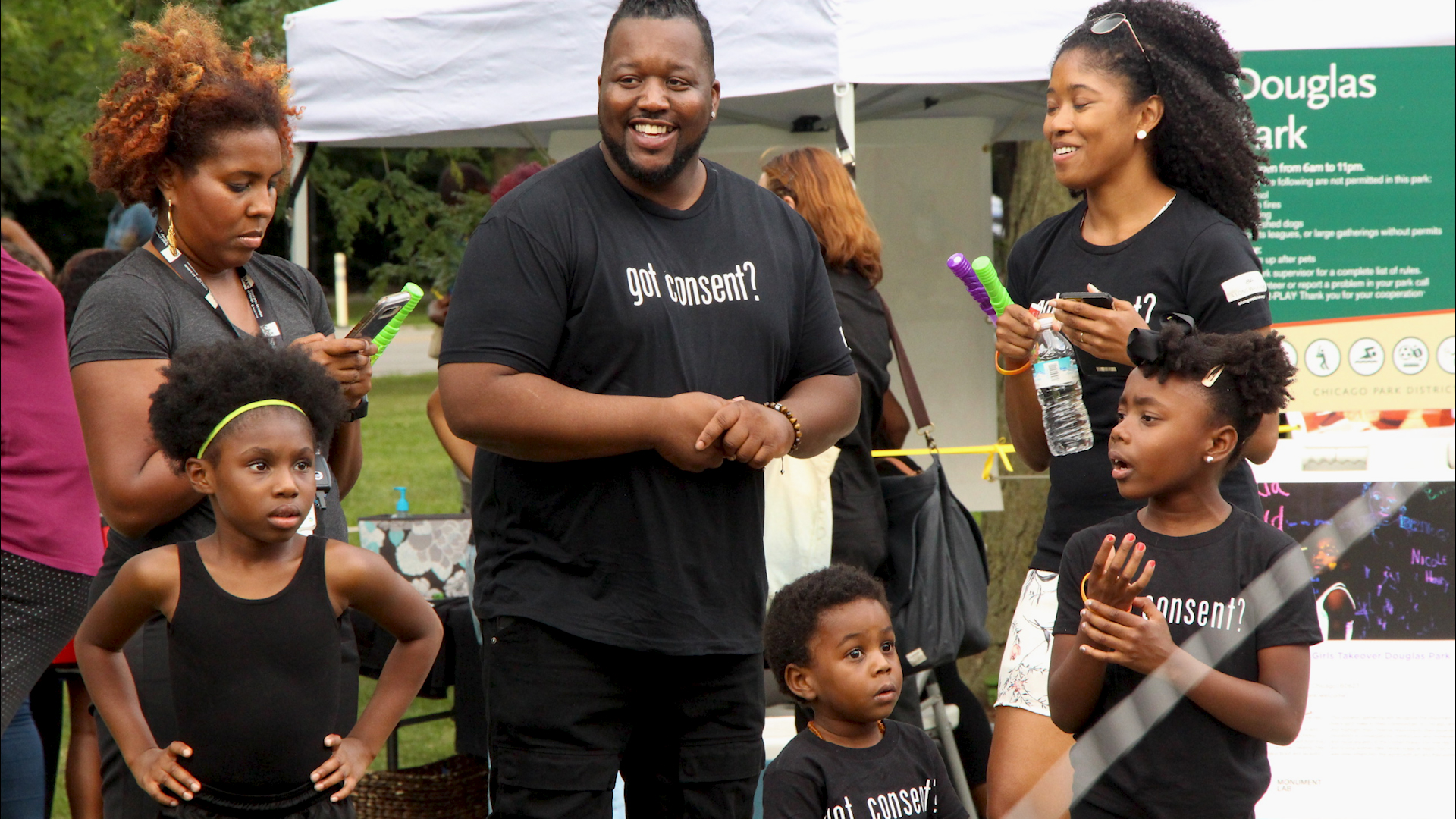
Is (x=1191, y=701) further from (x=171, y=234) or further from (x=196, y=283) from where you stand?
(x=171, y=234)

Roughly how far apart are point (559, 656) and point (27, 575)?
191 centimetres

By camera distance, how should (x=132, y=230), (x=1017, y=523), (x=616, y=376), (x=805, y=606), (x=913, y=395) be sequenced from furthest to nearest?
(x=132, y=230)
(x=1017, y=523)
(x=913, y=395)
(x=805, y=606)
(x=616, y=376)

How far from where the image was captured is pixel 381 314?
304 centimetres

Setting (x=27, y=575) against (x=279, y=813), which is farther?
(x=27, y=575)

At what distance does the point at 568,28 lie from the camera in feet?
17.3

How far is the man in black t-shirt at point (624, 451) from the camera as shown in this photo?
258 centimetres

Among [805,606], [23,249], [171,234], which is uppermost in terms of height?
[171,234]

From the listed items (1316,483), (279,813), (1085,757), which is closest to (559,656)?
(279,813)

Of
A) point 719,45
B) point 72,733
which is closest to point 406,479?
point 72,733

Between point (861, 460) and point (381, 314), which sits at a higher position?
point (381, 314)

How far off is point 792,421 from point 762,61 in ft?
9.02

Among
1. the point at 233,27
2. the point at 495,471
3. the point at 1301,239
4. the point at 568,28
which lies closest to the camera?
the point at 495,471

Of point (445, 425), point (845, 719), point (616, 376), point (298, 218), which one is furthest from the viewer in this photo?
point (298, 218)

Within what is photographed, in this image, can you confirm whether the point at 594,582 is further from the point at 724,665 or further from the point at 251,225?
the point at 251,225
